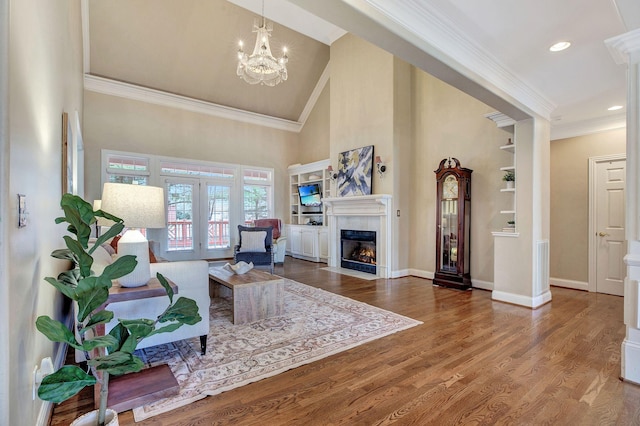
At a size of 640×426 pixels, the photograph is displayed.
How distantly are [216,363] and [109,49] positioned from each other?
653 centimetres

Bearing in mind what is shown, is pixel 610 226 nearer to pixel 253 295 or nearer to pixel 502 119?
pixel 502 119

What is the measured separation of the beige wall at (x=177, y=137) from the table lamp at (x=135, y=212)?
17.7 ft

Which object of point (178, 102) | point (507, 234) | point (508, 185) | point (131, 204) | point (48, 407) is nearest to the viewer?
point (48, 407)

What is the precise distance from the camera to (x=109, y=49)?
19.9ft

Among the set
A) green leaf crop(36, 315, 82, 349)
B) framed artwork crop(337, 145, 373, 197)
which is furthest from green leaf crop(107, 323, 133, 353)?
framed artwork crop(337, 145, 373, 197)

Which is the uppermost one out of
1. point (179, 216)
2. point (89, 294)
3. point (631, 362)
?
point (179, 216)

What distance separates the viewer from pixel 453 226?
16.9 ft

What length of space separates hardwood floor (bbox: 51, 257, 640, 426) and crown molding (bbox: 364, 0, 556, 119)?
2427 millimetres

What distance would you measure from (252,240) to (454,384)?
4.20 metres

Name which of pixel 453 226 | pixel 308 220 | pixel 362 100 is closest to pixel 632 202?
pixel 453 226

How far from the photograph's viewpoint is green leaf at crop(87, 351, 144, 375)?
118 cm

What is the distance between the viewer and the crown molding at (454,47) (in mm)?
2135

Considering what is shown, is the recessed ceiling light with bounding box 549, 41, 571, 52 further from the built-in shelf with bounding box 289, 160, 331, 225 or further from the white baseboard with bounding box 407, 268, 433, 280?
the built-in shelf with bounding box 289, 160, 331, 225

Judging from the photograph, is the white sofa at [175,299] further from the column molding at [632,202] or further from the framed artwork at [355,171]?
the framed artwork at [355,171]
